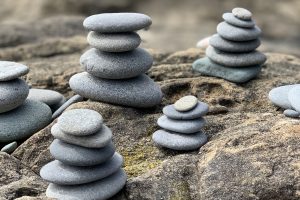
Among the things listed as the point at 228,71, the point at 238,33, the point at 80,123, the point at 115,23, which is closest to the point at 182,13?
the point at 228,71

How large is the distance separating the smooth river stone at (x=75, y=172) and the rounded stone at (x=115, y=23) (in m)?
1.25

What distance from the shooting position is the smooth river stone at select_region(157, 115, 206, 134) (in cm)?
427

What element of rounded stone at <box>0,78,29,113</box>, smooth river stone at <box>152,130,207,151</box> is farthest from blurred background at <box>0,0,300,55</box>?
smooth river stone at <box>152,130,207,151</box>

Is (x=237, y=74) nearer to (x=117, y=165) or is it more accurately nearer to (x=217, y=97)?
(x=217, y=97)

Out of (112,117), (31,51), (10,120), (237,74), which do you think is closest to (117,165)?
(112,117)

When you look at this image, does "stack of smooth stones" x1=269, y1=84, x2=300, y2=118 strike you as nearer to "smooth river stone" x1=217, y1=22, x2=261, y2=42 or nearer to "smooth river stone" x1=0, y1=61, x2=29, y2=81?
"smooth river stone" x1=217, y1=22, x2=261, y2=42

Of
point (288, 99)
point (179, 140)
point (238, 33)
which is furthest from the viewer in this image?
point (238, 33)

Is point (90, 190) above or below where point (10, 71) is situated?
below

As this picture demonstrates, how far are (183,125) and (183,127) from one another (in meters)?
0.02

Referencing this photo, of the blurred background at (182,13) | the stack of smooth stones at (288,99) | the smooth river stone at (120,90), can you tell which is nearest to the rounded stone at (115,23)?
the smooth river stone at (120,90)

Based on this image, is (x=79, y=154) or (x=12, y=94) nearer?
(x=79, y=154)

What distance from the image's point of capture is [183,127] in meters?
4.28

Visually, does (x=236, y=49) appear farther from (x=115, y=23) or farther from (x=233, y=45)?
(x=115, y=23)

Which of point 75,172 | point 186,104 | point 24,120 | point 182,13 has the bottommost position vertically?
point 182,13
